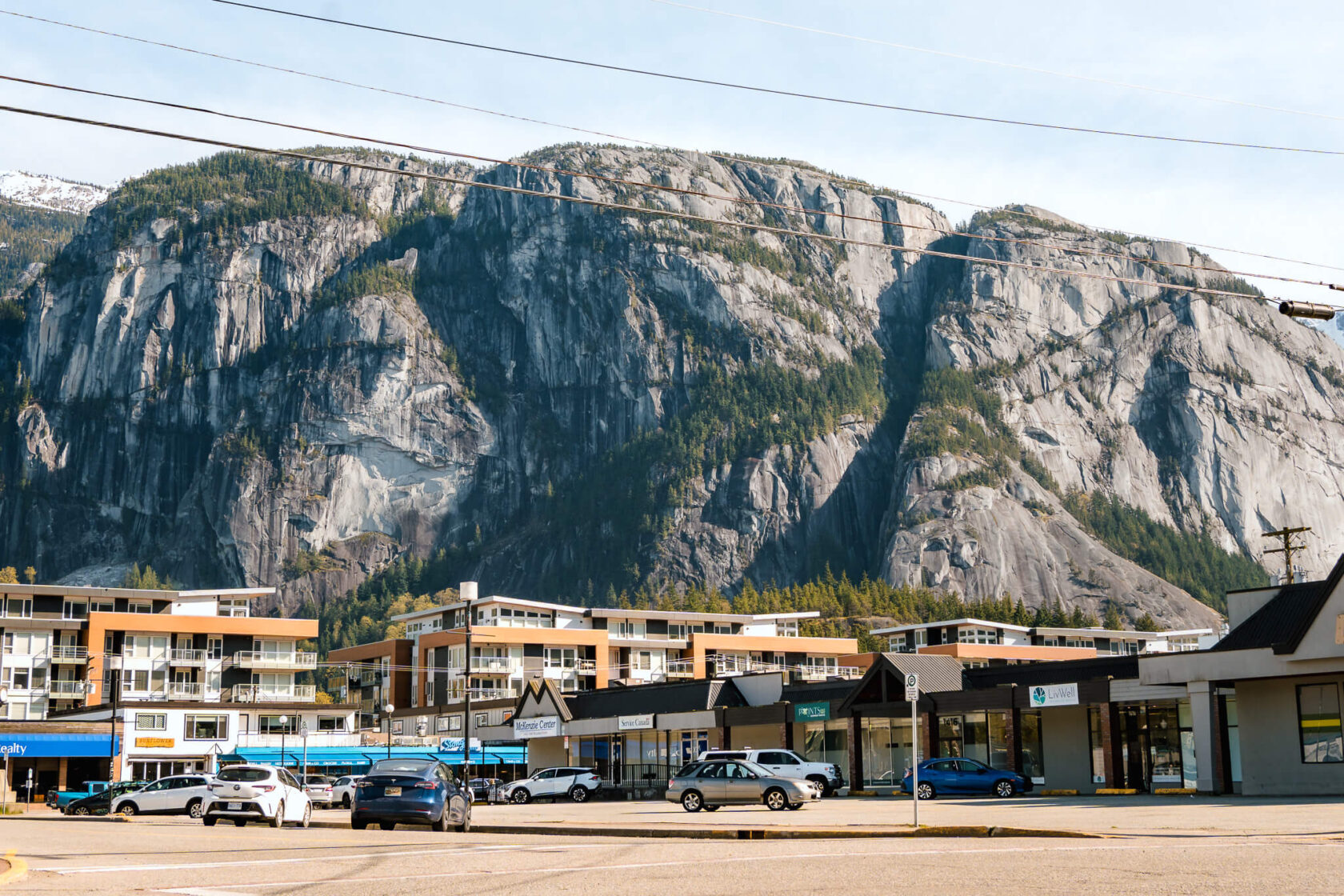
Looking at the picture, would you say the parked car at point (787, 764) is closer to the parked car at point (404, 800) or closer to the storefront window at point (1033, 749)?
the storefront window at point (1033, 749)

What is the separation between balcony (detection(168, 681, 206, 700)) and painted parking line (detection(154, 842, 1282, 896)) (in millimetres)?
89967

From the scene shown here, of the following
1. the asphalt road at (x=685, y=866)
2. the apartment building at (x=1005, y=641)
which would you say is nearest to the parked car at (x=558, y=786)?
the asphalt road at (x=685, y=866)

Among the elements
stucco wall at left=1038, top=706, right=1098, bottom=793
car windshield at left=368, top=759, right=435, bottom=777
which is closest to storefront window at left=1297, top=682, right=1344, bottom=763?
stucco wall at left=1038, top=706, right=1098, bottom=793

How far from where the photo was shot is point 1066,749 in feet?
168

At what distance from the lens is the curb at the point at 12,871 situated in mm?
15617

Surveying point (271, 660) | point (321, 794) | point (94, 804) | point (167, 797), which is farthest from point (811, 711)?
point (271, 660)

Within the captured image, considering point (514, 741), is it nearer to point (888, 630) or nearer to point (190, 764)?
point (190, 764)

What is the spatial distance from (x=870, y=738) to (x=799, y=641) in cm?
7231

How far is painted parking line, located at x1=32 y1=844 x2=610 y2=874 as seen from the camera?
59.4 ft

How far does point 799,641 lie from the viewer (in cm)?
12862

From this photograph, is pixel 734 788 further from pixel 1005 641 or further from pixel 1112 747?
pixel 1005 641

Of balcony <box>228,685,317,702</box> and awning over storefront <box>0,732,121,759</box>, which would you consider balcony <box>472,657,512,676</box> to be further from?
awning over storefront <box>0,732,121,759</box>

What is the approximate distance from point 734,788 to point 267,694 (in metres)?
72.8

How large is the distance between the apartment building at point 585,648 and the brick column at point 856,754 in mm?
56026
